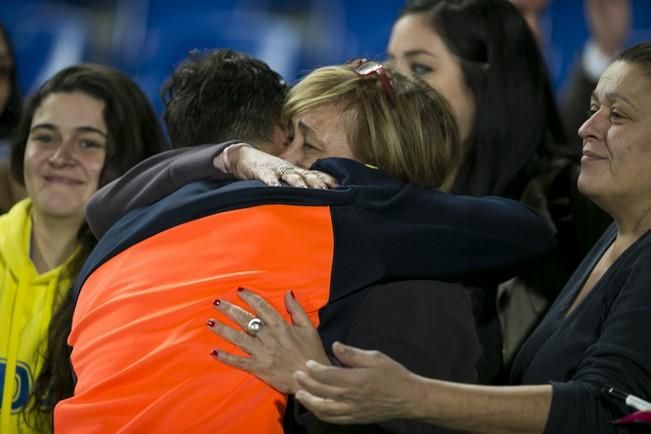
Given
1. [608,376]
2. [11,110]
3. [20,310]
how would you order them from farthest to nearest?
[11,110] → [20,310] → [608,376]

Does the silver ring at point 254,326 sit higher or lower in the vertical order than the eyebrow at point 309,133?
lower

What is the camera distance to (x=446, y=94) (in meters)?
3.38

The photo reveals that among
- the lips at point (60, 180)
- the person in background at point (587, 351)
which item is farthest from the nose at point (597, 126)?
the lips at point (60, 180)

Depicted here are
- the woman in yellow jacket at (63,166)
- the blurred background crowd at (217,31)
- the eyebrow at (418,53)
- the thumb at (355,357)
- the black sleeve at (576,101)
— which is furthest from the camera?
the blurred background crowd at (217,31)

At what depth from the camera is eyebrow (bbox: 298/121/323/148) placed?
2270 mm

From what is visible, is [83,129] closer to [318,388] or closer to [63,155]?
[63,155]

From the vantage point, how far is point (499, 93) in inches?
131

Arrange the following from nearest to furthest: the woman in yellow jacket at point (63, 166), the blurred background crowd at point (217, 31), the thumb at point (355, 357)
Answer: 1. the thumb at point (355, 357)
2. the woman in yellow jacket at point (63, 166)
3. the blurred background crowd at point (217, 31)

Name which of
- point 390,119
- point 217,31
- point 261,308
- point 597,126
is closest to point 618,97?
point 597,126

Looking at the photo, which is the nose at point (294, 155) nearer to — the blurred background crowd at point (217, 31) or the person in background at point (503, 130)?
the person in background at point (503, 130)

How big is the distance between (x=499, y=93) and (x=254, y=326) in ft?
5.10

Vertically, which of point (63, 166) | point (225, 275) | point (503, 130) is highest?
point (225, 275)

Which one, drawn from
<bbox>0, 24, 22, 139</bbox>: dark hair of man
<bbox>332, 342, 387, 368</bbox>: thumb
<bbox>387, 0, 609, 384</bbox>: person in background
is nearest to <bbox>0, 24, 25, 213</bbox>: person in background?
<bbox>0, 24, 22, 139</bbox>: dark hair of man

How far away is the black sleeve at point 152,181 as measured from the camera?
7.09 feet
